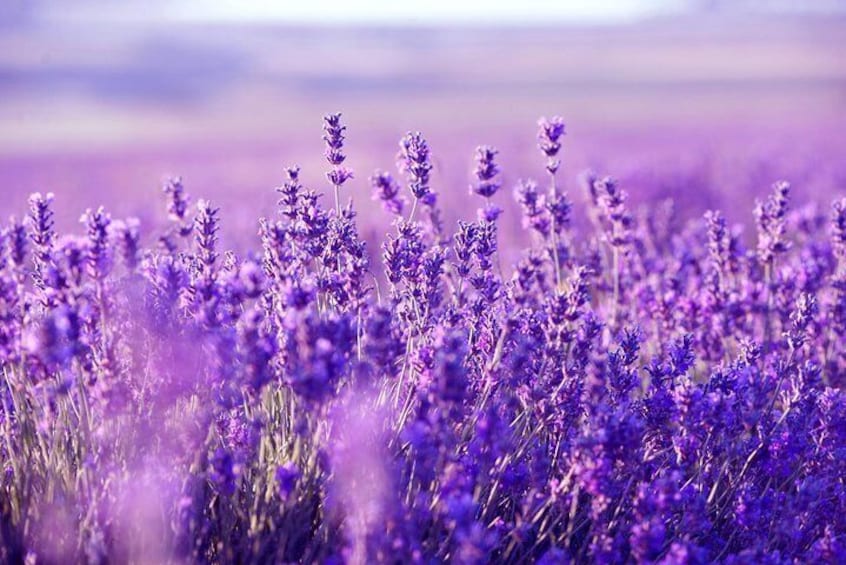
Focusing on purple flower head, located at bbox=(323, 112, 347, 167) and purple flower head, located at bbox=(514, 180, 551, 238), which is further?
purple flower head, located at bbox=(514, 180, 551, 238)

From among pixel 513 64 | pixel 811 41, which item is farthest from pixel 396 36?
pixel 811 41

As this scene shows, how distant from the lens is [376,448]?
90.1 inches

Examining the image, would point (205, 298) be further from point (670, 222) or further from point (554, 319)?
point (670, 222)

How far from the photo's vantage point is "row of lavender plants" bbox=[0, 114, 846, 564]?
2193 millimetres

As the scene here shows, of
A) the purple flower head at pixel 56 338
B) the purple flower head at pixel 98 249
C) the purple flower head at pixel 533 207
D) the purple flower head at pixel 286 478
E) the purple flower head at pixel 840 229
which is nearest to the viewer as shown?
the purple flower head at pixel 56 338

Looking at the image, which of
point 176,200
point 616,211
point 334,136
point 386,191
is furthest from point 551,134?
point 176,200

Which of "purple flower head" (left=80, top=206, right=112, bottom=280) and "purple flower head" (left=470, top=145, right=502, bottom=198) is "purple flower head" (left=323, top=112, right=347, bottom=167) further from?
"purple flower head" (left=80, top=206, right=112, bottom=280)

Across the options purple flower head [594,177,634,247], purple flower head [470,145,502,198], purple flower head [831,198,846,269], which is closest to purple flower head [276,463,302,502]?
purple flower head [470,145,502,198]

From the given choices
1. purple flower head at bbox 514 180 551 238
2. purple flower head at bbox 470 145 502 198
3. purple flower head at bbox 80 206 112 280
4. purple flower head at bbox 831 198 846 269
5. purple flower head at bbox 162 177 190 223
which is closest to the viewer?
purple flower head at bbox 80 206 112 280

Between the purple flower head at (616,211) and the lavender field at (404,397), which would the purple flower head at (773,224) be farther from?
the purple flower head at (616,211)

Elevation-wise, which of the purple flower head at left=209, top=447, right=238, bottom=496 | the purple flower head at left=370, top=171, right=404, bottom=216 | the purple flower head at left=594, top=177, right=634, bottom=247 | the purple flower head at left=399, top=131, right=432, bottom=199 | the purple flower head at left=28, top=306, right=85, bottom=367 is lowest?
the purple flower head at left=209, top=447, right=238, bottom=496

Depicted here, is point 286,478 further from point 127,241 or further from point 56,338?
point 127,241

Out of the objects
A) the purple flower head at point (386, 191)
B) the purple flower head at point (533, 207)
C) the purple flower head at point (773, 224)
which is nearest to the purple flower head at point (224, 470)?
the purple flower head at point (386, 191)

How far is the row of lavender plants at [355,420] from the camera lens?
219 centimetres
